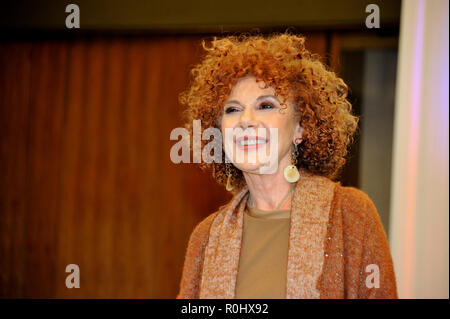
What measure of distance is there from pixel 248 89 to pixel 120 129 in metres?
1.92

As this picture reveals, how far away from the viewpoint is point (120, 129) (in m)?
3.14

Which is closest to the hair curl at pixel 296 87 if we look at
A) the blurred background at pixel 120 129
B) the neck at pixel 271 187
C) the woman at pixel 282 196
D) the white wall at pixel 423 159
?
the woman at pixel 282 196

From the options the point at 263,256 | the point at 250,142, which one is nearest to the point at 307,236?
the point at 263,256

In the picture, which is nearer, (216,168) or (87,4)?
(216,168)

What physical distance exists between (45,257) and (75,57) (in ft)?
4.37

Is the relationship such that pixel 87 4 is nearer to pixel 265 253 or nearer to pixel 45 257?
pixel 45 257

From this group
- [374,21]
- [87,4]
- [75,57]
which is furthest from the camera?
[75,57]

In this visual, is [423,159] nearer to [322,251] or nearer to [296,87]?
[296,87]

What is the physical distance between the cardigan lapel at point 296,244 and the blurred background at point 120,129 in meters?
1.65

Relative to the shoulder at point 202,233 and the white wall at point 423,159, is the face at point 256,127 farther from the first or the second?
the white wall at point 423,159

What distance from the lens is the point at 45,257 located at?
3180mm

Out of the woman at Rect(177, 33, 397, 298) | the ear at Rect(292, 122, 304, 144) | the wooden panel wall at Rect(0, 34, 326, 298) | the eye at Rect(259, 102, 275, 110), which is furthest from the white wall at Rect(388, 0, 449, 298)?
the wooden panel wall at Rect(0, 34, 326, 298)

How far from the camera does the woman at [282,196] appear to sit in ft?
3.83
